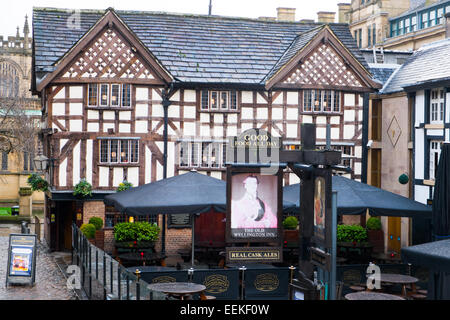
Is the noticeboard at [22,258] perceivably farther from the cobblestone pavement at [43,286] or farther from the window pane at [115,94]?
the window pane at [115,94]

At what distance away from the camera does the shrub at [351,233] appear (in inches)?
1055

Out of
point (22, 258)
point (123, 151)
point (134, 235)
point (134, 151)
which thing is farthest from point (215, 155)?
point (22, 258)

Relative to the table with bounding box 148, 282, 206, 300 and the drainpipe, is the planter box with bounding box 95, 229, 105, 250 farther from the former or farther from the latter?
the table with bounding box 148, 282, 206, 300

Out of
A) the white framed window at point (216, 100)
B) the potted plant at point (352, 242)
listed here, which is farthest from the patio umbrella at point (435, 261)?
the white framed window at point (216, 100)

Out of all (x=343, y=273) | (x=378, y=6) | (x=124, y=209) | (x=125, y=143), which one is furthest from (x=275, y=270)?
(x=378, y=6)

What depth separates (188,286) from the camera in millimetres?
16484

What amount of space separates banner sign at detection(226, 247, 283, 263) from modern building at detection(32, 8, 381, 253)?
12.5 meters

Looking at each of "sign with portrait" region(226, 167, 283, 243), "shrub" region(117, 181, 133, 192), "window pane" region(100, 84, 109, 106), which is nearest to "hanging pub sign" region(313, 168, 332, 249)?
"sign with portrait" region(226, 167, 283, 243)

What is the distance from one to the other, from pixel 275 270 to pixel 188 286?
108 inches

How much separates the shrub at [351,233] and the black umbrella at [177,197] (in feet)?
22.5

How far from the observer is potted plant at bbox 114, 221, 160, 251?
26062 millimetres

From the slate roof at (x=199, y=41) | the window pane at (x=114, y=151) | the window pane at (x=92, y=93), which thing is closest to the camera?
the window pane at (x=92, y=93)

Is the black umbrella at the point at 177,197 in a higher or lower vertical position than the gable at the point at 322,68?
lower
